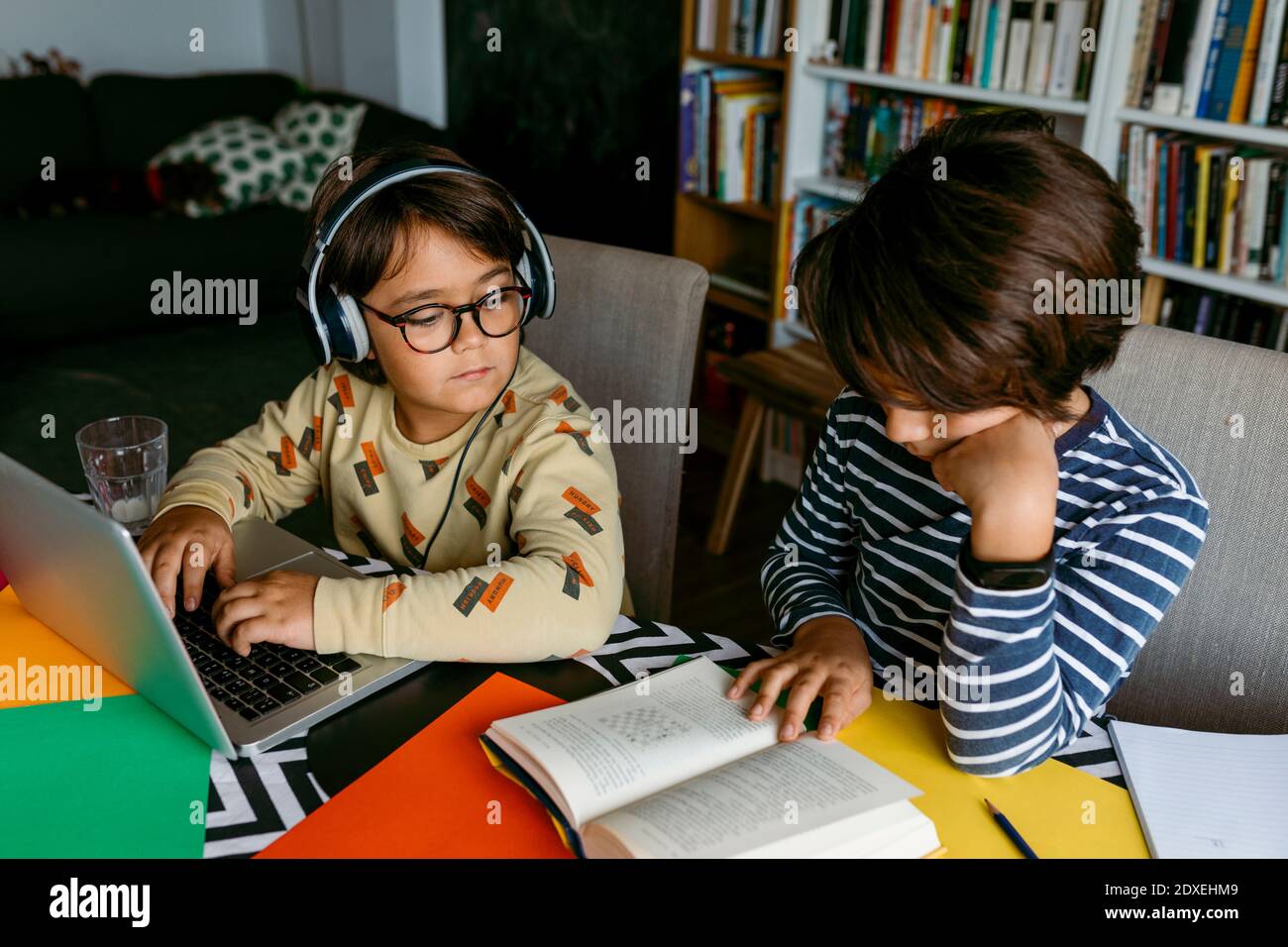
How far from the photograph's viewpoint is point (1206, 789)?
2.63ft

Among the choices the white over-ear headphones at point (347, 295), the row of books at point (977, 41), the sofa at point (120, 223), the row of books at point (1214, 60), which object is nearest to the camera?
the white over-ear headphones at point (347, 295)

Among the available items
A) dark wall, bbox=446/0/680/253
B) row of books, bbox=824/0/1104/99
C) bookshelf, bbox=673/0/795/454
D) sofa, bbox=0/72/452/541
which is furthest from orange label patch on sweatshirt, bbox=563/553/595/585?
dark wall, bbox=446/0/680/253

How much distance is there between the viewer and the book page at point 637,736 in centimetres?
75

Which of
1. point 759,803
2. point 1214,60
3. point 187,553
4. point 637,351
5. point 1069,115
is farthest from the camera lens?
point 1069,115

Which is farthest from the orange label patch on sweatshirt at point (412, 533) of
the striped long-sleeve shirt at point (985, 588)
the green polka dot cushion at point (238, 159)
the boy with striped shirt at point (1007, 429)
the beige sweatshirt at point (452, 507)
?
the green polka dot cushion at point (238, 159)

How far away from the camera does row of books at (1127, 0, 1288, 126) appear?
73.0 inches

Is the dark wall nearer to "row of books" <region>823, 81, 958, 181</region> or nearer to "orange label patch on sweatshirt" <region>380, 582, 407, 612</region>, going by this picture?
"row of books" <region>823, 81, 958, 181</region>

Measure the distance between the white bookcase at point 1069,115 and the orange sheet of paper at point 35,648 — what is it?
5.68 feet

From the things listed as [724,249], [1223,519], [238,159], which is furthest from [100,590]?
[238,159]

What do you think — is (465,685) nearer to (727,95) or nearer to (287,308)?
(727,95)

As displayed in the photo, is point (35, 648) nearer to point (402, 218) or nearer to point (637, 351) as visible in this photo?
point (402, 218)

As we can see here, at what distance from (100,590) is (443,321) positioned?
17.2 inches

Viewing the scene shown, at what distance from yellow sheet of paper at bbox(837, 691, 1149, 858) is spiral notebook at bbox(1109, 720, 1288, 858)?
0.02 meters

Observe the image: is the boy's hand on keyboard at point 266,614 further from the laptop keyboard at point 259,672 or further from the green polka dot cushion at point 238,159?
the green polka dot cushion at point 238,159
